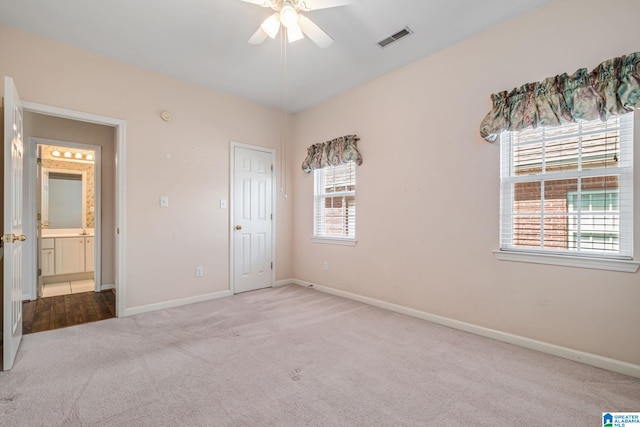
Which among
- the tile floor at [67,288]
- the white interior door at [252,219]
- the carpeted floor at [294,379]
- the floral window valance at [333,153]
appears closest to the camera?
the carpeted floor at [294,379]

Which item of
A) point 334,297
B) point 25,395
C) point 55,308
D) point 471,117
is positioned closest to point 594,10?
point 471,117

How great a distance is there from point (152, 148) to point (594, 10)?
4.29 metres

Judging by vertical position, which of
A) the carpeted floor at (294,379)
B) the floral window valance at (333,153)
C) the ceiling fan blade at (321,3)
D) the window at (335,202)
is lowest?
the carpeted floor at (294,379)

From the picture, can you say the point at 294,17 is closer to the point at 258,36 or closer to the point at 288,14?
the point at 288,14

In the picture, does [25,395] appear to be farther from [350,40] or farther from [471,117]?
[471,117]

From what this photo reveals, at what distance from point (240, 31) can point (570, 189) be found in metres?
3.13

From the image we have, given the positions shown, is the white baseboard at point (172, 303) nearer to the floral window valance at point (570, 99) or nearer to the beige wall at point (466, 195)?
the beige wall at point (466, 195)

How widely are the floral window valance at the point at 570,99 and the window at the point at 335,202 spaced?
1.81 metres

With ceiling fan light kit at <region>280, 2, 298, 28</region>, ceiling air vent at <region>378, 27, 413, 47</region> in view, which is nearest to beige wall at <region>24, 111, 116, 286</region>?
ceiling fan light kit at <region>280, 2, 298, 28</region>

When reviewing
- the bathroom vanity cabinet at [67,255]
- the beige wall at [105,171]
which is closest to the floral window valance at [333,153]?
the beige wall at [105,171]

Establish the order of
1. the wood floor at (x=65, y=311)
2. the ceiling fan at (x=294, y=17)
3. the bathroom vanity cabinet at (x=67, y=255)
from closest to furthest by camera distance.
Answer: the ceiling fan at (x=294, y=17)
the wood floor at (x=65, y=311)
the bathroom vanity cabinet at (x=67, y=255)

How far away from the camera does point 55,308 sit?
365 cm

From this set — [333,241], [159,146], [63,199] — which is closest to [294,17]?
[159,146]

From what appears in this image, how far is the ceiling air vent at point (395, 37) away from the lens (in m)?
2.72
